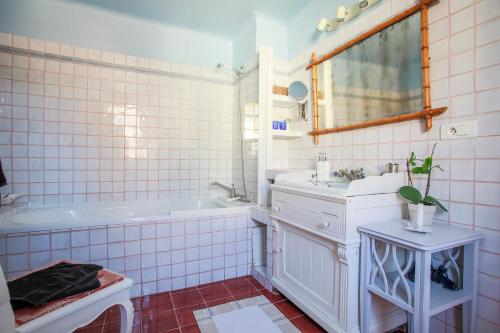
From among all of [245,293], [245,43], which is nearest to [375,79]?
[245,43]

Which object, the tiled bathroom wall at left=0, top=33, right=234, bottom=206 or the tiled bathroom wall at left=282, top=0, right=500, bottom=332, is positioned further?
the tiled bathroom wall at left=0, top=33, right=234, bottom=206

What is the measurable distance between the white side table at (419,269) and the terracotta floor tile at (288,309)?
0.48 metres

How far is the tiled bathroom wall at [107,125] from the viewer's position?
219 centimetres

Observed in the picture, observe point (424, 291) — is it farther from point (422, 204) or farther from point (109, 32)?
point (109, 32)

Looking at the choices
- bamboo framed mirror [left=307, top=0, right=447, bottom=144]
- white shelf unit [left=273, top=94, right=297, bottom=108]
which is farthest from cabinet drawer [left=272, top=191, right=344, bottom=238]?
white shelf unit [left=273, top=94, right=297, bottom=108]

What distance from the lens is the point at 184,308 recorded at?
5.53 feet

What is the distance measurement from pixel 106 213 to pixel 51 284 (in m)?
1.49

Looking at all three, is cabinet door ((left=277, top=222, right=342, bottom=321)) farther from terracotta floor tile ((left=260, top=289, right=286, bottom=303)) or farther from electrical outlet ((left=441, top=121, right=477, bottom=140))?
electrical outlet ((left=441, top=121, right=477, bottom=140))

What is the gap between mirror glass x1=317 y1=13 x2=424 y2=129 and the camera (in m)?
1.39

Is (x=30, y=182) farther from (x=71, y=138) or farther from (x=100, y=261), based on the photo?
(x=100, y=261)

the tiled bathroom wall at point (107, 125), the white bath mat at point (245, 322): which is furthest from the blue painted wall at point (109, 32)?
the white bath mat at point (245, 322)

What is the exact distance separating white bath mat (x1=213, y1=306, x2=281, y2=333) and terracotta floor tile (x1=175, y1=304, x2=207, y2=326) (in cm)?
15

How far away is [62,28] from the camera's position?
2.30 m

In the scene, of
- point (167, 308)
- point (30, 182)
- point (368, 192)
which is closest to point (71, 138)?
point (30, 182)
